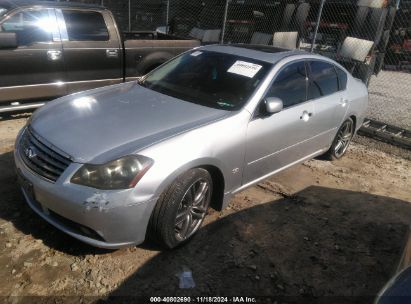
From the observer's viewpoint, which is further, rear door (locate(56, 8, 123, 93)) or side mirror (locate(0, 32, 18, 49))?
rear door (locate(56, 8, 123, 93))

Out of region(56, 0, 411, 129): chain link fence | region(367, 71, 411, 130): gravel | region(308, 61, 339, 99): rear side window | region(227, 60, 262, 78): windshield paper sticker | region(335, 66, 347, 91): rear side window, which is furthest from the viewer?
region(56, 0, 411, 129): chain link fence

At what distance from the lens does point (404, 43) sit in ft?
47.0

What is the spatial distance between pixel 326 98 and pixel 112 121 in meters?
2.76

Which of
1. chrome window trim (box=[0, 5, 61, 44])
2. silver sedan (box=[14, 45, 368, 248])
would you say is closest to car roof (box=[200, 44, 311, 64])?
silver sedan (box=[14, 45, 368, 248])

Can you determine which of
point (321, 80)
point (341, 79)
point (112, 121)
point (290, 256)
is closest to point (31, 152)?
point (112, 121)

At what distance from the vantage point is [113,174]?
2.86m

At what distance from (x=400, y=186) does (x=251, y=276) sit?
3194 millimetres

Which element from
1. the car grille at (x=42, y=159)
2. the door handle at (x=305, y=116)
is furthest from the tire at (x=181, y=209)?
the door handle at (x=305, y=116)

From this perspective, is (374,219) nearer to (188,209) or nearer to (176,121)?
(188,209)

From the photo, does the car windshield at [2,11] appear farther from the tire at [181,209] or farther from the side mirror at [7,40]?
the tire at [181,209]

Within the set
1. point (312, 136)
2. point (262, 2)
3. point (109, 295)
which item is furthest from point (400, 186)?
point (262, 2)

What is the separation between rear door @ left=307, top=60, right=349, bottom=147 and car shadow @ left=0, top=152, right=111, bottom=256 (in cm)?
292

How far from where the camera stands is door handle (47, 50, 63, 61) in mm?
5875

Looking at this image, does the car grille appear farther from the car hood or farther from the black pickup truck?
the black pickup truck
